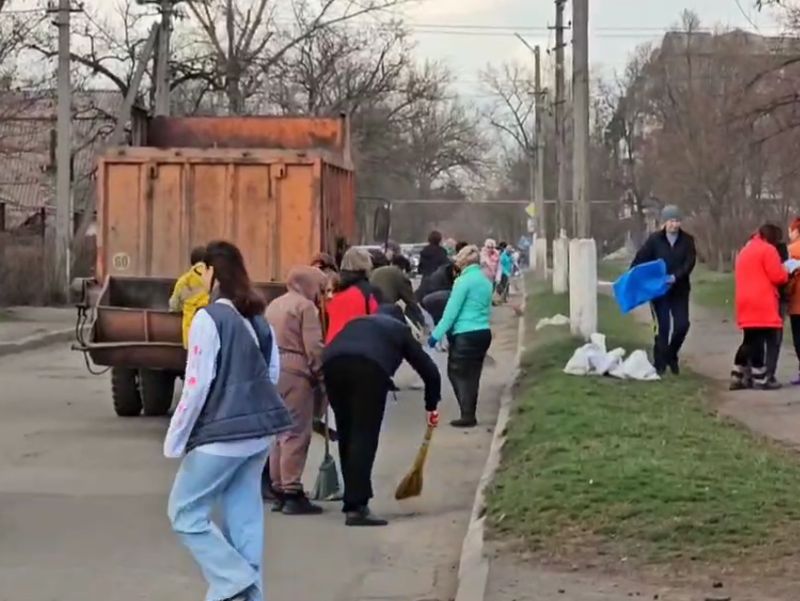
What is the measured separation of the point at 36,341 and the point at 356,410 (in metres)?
18.7

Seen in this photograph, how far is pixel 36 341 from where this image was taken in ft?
91.5

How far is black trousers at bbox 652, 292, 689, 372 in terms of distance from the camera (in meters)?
17.1

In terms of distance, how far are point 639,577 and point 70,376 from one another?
1497 cm

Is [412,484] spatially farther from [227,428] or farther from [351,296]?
[227,428]

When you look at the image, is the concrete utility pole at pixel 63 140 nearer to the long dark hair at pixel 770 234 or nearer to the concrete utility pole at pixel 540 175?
the long dark hair at pixel 770 234

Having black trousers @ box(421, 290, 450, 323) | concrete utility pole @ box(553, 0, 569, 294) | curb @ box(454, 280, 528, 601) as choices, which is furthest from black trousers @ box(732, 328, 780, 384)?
concrete utility pole @ box(553, 0, 569, 294)

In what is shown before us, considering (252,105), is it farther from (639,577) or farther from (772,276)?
(639,577)

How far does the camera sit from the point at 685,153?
60938 mm

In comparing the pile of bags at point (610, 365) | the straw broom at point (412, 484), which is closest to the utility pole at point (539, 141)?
the pile of bags at point (610, 365)

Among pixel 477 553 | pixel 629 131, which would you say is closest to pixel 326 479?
pixel 477 553

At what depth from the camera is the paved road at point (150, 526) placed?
28.4 feet

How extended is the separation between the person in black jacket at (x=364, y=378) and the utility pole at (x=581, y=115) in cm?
1189

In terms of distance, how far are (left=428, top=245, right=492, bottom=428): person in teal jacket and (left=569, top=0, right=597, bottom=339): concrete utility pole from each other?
6.05 m

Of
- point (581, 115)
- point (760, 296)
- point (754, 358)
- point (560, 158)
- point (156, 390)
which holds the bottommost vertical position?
point (156, 390)
